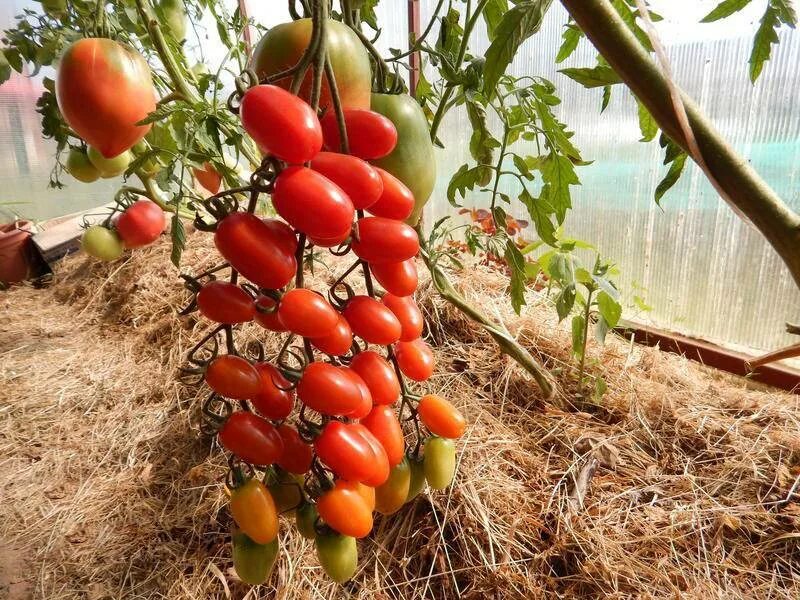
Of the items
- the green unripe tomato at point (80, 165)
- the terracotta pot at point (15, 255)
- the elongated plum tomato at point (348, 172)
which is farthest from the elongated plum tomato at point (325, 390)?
the terracotta pot at point (15, 255)

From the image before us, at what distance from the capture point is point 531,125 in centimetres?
69

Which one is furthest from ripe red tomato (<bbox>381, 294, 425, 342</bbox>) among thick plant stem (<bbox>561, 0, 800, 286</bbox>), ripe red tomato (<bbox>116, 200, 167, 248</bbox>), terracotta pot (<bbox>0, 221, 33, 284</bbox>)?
terracotta pot (<bbox>0, 221, 33, 284</bbox>)

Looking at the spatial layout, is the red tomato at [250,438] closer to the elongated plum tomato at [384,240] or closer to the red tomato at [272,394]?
the red tomato at [272,394]

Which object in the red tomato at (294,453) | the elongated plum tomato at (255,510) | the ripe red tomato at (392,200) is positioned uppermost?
the ripe red tomato at (392,200)

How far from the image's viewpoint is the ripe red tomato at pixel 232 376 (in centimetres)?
36

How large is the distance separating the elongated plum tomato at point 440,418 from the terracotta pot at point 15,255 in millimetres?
2544

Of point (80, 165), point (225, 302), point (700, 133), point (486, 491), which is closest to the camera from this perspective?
point (700, 133)

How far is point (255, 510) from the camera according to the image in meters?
0.40

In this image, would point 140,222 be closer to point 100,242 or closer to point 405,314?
point 100,242

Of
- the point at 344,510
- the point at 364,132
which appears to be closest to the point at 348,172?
the point at 364,132

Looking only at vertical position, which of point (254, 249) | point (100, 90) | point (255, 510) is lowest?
point (255, 510)

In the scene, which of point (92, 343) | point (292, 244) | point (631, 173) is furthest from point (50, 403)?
point (631, 173)

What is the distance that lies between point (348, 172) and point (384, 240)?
0.17 feet

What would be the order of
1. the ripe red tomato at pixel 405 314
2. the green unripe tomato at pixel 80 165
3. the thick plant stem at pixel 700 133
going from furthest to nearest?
the green unripe tomato at pixel 80 165 < the ripe red tomato at pixel 405 314 < the thick plant stem at pixel 700 133
